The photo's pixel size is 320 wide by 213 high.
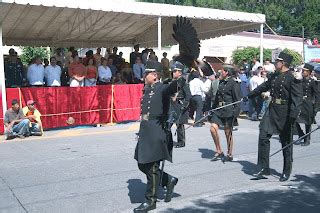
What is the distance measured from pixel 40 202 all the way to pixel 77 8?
7615mm

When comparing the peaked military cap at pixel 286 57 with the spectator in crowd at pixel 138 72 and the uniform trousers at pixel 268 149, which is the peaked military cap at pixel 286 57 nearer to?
the uniform trousers at pixel 268 149

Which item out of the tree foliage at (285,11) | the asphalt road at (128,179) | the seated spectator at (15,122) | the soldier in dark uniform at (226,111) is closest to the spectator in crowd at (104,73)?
the seated spectator at (15,122)

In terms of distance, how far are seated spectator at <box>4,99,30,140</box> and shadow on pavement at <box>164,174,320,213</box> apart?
7.04 meters

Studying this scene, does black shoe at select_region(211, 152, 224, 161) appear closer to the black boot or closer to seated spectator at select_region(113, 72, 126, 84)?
the black boot

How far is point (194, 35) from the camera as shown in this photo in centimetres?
588

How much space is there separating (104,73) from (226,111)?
22.2 feet

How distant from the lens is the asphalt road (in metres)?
5.56

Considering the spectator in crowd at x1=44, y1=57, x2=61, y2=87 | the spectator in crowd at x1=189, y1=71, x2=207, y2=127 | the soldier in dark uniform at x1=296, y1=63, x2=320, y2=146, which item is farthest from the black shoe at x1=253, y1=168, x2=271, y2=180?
the spectator in crowd at x1=44, y1=57, x2=61, y2=87

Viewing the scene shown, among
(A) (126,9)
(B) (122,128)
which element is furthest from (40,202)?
(A) (126,9)

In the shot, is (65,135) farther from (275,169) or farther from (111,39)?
(111,39)

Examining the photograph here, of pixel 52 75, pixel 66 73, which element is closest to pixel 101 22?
pixel 66 73

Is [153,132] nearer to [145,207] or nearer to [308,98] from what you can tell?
[145,207]

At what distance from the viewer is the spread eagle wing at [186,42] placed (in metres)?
5.50

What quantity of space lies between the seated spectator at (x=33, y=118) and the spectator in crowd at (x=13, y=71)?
1937mm
